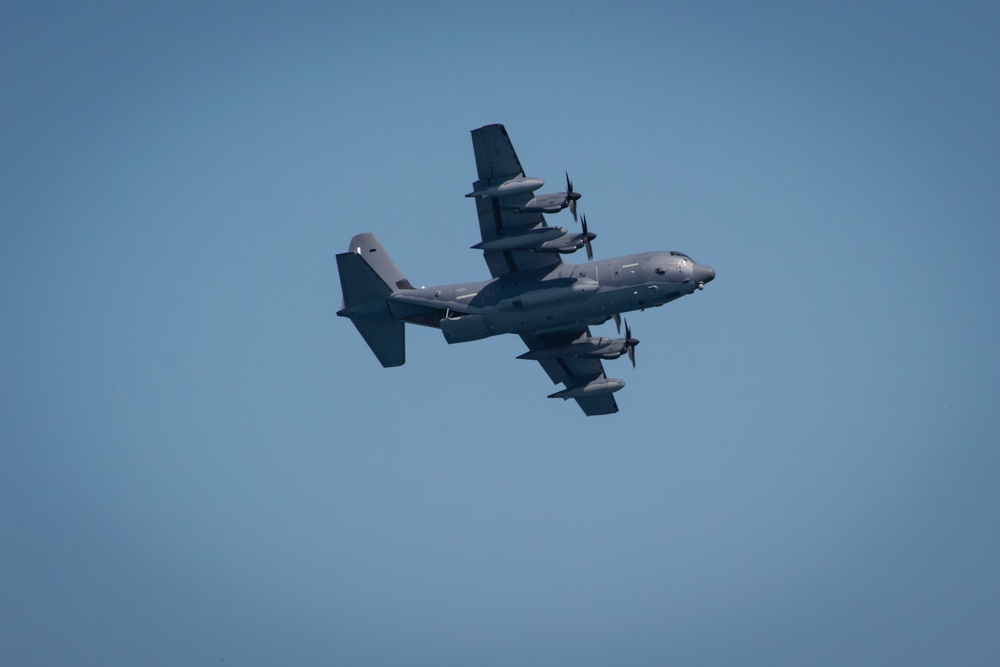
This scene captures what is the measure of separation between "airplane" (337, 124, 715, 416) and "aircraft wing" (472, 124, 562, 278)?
47 millimetres

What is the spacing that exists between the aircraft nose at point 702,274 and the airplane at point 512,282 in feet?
0.16

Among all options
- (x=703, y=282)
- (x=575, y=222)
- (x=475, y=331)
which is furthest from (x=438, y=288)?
(x=703, y=282)

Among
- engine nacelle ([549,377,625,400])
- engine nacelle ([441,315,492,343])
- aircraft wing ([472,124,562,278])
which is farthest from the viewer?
engine nacelle ([549,377,625,400])

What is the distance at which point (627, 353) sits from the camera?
67.6m

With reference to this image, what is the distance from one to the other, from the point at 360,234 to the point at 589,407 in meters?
15.7

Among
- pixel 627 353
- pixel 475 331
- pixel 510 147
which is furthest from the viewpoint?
pixel 627 353

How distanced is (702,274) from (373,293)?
1641 cm

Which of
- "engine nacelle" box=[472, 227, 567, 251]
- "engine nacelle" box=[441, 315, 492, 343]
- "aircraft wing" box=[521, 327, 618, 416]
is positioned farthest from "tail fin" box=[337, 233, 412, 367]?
"aircraft wing" box=[521, 327, 618, 416]

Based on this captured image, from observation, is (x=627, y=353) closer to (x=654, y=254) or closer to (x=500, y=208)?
(x=654, y=254)

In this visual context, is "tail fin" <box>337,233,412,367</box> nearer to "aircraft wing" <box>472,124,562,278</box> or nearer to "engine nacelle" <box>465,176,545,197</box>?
"aircraft wing" <box>472,124,562,278</box>

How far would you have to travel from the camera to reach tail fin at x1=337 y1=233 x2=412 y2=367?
6356cm

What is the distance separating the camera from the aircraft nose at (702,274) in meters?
61.4

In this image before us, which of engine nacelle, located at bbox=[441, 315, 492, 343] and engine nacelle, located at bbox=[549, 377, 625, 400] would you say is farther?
engine nacelle, located at bbox=[549, 377, 625, 400]

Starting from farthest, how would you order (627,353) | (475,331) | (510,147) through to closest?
(627,353) → (475,331) → (510,147)
